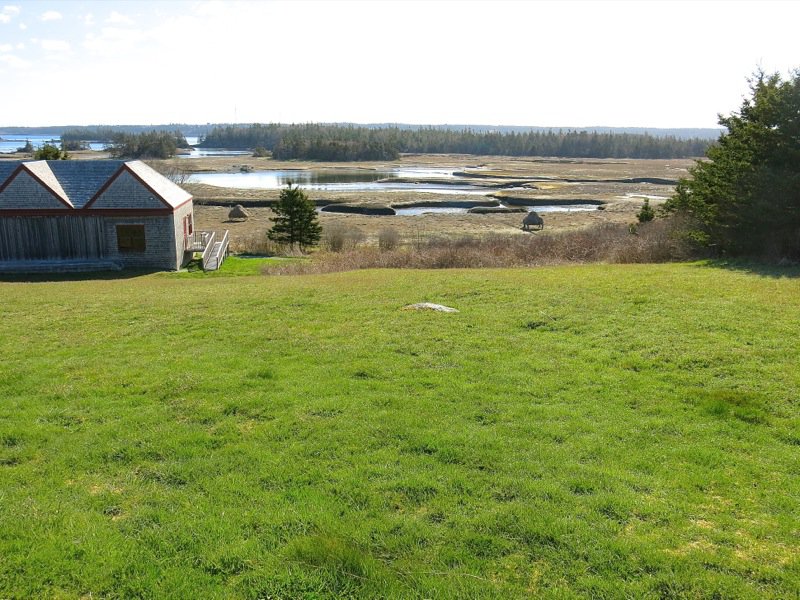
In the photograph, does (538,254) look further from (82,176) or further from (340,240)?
(82,176)

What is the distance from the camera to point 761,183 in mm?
22328

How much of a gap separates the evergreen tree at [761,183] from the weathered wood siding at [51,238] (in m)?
28.4

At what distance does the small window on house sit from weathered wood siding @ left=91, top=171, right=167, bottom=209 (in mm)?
1096

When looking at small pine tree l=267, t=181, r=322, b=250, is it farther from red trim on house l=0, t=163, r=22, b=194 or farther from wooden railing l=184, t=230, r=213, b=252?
red trim on house l=0, t=163, r=22, b=194

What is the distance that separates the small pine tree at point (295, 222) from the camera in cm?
4038

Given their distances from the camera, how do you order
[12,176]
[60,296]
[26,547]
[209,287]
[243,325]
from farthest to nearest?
[12,176], [209,287], [60,296], [243,325], [26,547]

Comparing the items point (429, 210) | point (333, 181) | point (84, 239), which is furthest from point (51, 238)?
point (333, 181)

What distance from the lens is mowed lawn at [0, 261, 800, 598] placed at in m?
5.57

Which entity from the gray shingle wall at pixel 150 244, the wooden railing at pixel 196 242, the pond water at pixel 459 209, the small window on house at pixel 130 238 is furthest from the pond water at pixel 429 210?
the small window on house at pixel 130 238

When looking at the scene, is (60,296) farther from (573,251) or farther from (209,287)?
(573,251)

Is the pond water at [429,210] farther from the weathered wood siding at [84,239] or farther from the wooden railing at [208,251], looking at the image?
the weathered wood siding at [84,239]

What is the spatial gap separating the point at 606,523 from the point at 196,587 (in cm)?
395

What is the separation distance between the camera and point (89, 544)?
19.2 ft

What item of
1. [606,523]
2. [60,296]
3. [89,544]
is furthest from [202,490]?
[60,296]
